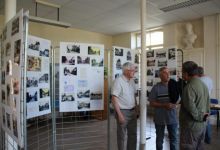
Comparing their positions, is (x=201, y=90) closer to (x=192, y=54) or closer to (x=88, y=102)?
(x=88, y=102)

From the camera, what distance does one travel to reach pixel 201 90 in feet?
8.04

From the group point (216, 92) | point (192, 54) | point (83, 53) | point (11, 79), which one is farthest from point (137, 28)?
point (11, 79)

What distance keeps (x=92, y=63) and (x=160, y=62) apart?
6.45ft

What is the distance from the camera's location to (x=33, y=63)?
2.78 metres

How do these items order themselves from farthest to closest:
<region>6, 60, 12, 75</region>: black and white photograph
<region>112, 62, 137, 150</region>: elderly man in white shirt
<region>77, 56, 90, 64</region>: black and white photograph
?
<region>77, 56, 90, 64</region>: black and white photograph
<region>112, 62, 137, 150</region>: elderly man in white shirt
<region>6, 60, 12, 75</region>: black and white photograph

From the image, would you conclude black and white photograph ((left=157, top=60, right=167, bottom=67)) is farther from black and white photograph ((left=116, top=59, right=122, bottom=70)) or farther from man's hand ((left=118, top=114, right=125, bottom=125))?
man's hand ((left=118, top=114, right=125, bottom=125))

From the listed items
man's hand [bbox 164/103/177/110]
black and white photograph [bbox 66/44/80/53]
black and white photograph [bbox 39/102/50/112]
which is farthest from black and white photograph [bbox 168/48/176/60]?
black and white photograph [bbox 39/102/50/112]

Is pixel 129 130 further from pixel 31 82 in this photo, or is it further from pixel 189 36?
pixel 189 36

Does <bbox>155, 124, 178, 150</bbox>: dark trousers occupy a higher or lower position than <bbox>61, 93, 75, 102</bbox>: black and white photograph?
lower

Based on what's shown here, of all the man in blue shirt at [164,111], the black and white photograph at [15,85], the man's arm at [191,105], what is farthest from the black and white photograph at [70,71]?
the man's arm at [191,105]

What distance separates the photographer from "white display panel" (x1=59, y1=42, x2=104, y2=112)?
10.4 feet

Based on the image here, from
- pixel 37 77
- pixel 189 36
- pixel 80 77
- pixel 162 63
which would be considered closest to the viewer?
pixel 37 77

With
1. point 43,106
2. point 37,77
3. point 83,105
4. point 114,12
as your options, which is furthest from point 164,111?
point 114,12

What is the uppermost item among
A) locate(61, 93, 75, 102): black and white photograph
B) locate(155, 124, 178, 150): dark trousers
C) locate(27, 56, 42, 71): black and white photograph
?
locate(27, 56, 42, 71): black and white photograph
